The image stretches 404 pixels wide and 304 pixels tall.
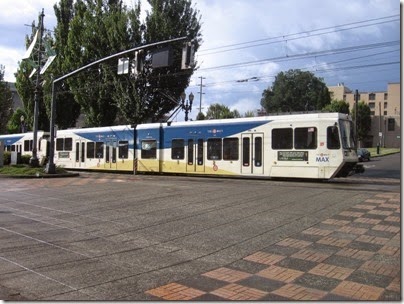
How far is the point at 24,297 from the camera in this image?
16.8 ft

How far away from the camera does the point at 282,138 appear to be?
20.6m

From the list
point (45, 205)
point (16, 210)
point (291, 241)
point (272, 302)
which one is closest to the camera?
point (272, 302)

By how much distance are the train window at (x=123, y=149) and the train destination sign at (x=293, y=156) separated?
11.8 meters

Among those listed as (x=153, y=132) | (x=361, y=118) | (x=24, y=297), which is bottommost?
(x=24, y=297)

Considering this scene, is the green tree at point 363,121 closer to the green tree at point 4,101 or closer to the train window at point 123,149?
the green tree at point 4,101

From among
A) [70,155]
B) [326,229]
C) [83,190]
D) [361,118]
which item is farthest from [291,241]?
[361,118]

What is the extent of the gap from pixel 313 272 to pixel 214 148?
17.6 m

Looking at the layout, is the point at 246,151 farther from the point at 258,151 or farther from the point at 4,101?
the point at 4,101

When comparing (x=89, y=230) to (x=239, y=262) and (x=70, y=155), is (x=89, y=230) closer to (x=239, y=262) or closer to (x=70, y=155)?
(x=239, y=262)

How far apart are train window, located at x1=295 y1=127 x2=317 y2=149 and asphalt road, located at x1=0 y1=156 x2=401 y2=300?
19.8 feet

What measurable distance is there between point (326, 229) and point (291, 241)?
130cm

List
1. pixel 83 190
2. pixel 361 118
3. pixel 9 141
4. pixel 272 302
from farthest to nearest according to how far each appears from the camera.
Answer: pixel 361 118 < pixel 9 141 < pixel 83 190 < pixel 272 302

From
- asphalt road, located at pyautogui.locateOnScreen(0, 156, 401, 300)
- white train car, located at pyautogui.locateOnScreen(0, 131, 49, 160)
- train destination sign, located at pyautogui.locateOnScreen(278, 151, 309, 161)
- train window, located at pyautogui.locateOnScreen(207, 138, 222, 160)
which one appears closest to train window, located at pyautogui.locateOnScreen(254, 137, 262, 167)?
train destination sign, located at pyautogui.locateOnScreen(278, 151, 309, 161)

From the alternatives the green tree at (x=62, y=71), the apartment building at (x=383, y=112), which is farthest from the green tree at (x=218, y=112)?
the green tree at (x=62, y=71)
